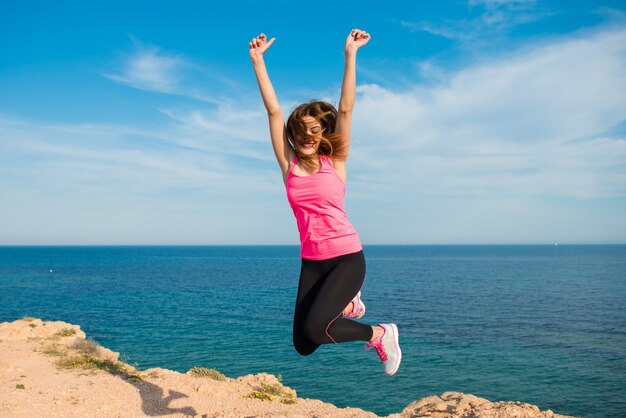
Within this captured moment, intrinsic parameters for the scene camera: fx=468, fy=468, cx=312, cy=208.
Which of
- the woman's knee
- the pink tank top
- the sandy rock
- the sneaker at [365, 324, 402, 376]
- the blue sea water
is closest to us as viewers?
the woman's knee

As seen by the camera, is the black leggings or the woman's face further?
the woman's face

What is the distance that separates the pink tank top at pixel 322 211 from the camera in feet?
14.1

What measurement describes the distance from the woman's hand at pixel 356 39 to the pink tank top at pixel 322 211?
1.10 meters

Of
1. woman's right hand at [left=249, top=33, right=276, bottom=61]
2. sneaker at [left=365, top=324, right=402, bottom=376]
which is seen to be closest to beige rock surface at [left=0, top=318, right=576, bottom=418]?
sneaker at [left=365, top=324, right=402, bottom=376]

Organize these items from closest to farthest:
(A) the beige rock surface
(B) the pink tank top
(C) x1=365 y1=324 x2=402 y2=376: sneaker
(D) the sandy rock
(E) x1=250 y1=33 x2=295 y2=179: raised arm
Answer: (B) the pink tank top
(E) x1=250 y1=33 x2=295 y2=179: raised arm
(C) x1=365 y1=324 x2=402 y2=376: sneaker
(D) the sandy rock
(A) the beige rock surface

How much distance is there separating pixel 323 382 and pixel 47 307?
36491 mm

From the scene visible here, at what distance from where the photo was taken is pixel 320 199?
4281 millimetres

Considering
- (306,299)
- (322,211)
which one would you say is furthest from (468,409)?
(322,211)

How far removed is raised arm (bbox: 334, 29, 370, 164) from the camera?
4.25 m

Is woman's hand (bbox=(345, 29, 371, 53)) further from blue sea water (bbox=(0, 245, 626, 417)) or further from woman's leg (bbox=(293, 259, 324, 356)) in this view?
blue sea water (bbox=(0, 245, 626, 417))

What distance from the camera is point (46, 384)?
10.5m

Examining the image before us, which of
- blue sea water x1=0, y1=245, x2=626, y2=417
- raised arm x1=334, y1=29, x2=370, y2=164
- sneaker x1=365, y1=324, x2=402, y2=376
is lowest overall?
blue sea water x1=0, y1=245, x2=626, y2=417

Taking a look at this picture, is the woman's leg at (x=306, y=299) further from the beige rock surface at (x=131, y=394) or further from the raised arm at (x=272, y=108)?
the beige rock surface at (x=131, y=394)

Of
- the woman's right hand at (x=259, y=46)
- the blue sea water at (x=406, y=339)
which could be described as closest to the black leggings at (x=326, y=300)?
the woman's right hand at (x=259, y=46)
